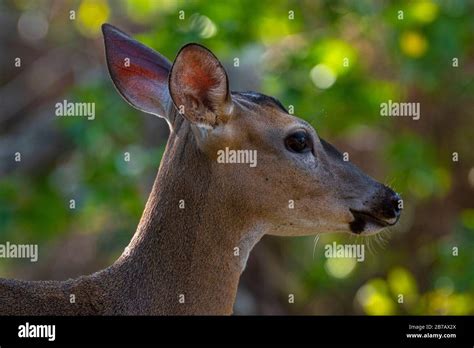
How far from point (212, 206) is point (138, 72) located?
2.86 ft

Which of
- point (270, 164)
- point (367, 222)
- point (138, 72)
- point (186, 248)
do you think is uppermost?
A: point (138, 72)

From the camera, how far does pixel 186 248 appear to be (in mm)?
5465

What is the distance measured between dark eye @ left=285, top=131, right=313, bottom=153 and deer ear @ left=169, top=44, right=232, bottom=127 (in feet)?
0.97

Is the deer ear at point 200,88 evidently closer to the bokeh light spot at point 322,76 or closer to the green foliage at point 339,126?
the green foliage at point 339,126

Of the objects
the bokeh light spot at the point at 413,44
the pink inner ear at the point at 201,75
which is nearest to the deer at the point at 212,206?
the pink inner ear at the point at 201,75

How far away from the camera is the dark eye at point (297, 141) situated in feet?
18.4

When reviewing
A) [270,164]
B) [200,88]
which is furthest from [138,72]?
[270,164]

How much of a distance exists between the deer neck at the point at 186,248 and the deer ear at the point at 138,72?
481mm

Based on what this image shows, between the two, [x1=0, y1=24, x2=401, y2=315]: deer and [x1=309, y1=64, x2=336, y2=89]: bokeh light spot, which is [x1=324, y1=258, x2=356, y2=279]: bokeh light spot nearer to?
[x1=309, y1=64, x2=336, y2=89]: bokeh light spot

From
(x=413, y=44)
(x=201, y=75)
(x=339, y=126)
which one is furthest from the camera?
(x=339, y=126)

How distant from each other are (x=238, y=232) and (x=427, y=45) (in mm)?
5148

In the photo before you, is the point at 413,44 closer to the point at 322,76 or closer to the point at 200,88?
the point at 322,76

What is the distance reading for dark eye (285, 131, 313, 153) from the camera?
5.61 m

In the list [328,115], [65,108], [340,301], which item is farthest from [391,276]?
[65,108]
